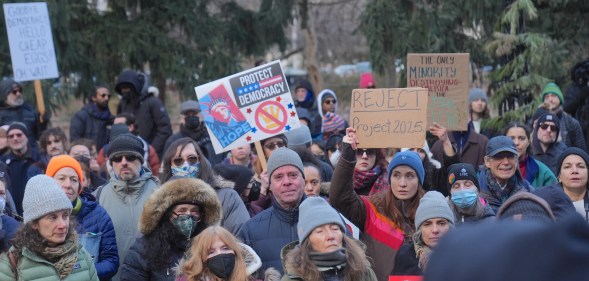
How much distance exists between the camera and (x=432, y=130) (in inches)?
320

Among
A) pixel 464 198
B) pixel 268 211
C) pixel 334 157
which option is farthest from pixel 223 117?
pixel 464 198

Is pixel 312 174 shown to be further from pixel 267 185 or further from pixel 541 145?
pixel 541 145

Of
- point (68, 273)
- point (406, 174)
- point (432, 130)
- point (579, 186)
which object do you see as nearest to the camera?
point (68, 273)

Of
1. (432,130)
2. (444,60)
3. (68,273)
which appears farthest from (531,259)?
(444,60)

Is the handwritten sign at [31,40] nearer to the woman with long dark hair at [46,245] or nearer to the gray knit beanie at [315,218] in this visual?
the woman with long dark hair at [46,245]

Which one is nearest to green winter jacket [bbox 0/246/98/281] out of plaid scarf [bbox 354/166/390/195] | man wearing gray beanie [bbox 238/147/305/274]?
man wearing gray beanie [bbox 238/147/305/274]

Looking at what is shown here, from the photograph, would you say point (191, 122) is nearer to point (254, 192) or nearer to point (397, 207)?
point (254, 192)

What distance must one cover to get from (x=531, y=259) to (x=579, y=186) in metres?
6.66

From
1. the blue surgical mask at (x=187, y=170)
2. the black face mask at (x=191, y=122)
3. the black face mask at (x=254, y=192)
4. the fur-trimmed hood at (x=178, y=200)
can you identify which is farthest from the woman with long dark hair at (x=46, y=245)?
the black face mask at (x=191, y=122)

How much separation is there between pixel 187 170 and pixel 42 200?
168cm

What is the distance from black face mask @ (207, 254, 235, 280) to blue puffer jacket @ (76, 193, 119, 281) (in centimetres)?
145

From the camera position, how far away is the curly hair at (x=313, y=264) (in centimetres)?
516

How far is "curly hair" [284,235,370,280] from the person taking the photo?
5160mm

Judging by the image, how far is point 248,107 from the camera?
331 inches
